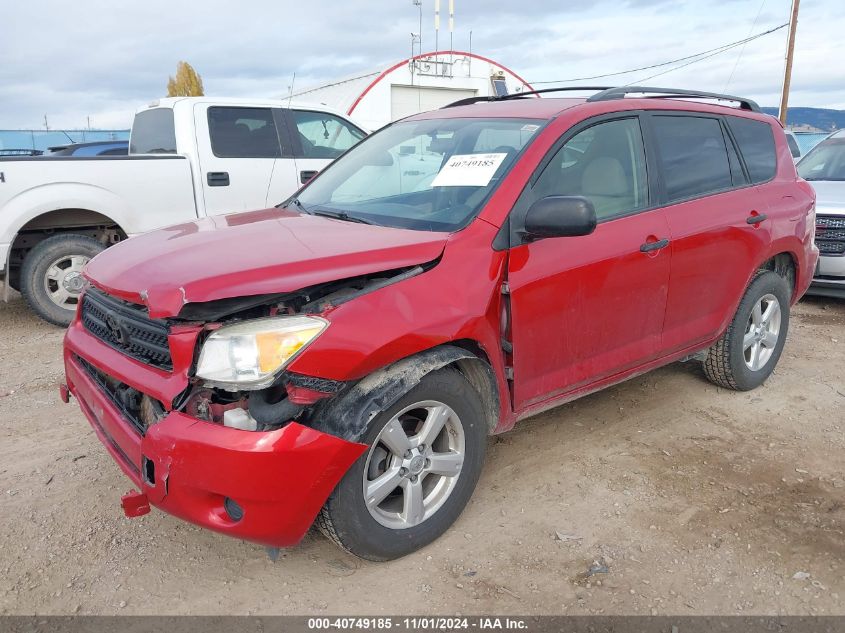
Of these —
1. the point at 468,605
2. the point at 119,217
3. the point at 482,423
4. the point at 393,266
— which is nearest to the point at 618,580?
the point at 468,605

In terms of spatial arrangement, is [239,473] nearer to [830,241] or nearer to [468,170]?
[468,170]

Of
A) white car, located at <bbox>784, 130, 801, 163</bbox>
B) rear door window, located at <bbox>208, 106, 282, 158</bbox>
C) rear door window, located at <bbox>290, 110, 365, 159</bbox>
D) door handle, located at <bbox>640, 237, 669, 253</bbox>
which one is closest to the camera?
door handle, located at <bbox>640, 237, 669, 253</bbox>

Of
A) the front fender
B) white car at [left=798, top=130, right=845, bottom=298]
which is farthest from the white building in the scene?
the front fender

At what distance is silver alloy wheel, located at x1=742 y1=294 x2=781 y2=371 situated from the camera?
4.31 meters

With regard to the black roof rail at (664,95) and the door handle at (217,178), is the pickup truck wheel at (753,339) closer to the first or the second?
the black roof rail at (664,95)

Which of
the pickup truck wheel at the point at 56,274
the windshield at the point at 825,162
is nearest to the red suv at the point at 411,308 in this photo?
the pickup truck wheel at the point at 56,274

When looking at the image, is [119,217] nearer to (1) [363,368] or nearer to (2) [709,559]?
(1) [363,368]

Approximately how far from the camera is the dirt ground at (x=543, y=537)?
8.16ft

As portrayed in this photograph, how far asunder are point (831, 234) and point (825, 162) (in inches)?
73.8

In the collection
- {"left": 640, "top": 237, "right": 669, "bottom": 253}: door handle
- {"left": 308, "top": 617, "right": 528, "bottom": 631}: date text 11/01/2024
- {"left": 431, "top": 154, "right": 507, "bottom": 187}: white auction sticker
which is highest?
{"left": 431, "top": 154, "right": 507, "bottom": 187}: white auction sticker

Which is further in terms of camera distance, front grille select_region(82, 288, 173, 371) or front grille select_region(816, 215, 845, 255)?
front grille select_region(816, 215, 845, 255)

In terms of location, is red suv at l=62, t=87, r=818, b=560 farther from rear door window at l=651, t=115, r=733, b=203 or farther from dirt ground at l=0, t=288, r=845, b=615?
dirt ground at l=0, t=288, r=845, b=615

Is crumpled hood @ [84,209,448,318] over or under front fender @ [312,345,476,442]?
over

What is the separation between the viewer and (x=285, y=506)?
226 cm
